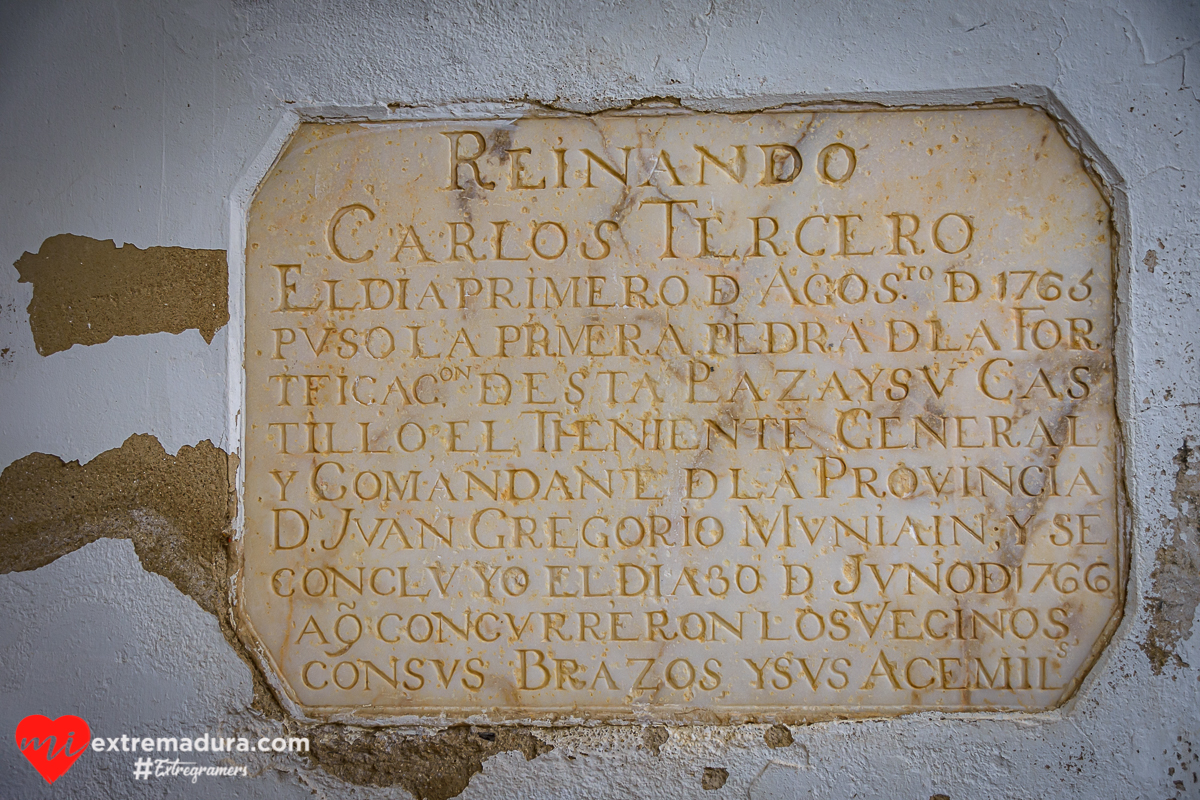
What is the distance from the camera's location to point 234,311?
1.90 meters

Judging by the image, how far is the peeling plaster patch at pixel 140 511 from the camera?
1877 millimetres

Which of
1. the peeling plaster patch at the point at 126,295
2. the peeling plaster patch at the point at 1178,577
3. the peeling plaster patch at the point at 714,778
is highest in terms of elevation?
the peeling plaster patch at the point at 126,295

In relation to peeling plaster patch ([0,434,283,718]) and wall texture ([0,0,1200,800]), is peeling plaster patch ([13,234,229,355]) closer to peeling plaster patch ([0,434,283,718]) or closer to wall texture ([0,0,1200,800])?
wall texture ([0,0,1200,800])

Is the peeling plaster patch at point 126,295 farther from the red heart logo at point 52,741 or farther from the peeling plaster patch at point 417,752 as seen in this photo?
the peeling plaster patch at point 417,752

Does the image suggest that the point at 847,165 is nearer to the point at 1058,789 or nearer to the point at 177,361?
the point at 1058,789

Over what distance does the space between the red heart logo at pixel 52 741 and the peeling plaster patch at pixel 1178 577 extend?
9.99 feet

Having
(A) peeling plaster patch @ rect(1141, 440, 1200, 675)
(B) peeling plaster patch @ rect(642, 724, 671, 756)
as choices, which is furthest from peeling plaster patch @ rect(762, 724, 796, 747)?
(A) peeling plaster patch @ rect(1141, 440, 1200, 675)

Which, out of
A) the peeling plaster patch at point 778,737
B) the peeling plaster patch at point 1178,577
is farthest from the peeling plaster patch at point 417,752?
the peeling plaster patch at point 1178,577

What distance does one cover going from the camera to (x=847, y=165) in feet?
6.21

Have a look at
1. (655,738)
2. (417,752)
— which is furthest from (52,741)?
(655,738)

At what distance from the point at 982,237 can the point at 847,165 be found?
0.44 meters

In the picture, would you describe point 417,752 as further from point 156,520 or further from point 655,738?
point 156,520

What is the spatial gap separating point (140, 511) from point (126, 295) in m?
0.64

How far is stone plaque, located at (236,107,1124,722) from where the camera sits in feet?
6.05
